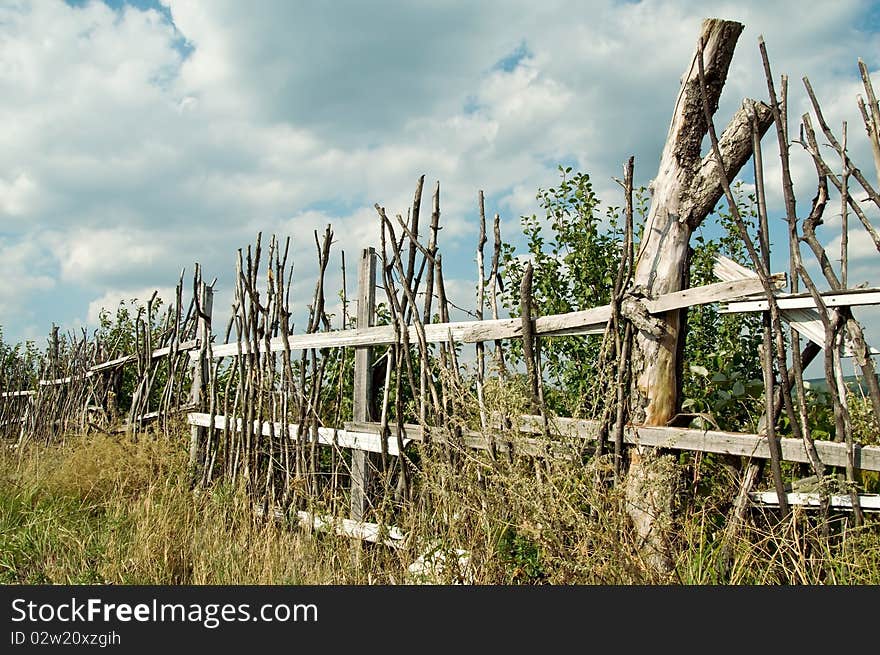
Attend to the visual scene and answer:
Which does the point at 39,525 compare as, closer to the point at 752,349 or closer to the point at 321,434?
the point at 321,434

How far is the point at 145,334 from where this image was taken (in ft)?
25.1

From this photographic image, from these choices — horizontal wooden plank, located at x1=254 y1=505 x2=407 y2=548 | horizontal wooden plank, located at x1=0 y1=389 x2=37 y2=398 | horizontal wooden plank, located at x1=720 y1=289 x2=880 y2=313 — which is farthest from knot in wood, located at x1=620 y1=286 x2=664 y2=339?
horizontal wooden plank, located at x1=0 y1=389 x2=37 y2=398

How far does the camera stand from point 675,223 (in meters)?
3.04

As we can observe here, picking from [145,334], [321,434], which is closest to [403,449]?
[321,434]

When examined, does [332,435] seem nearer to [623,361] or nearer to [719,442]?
[623,361]

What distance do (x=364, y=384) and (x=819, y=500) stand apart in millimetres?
2598

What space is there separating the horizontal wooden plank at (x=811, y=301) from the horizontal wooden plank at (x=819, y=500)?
0.69 meters

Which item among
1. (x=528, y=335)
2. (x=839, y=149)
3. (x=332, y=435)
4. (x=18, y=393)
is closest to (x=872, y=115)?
(x=839, y=149)

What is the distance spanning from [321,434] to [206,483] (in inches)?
70.6

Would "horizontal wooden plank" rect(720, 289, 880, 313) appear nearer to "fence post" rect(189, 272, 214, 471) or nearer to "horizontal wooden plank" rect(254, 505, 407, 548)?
"horizontal wooden plank" rect(254, 505, 407, 548)

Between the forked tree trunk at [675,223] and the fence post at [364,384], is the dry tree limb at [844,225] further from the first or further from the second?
the fence post at [364,384]

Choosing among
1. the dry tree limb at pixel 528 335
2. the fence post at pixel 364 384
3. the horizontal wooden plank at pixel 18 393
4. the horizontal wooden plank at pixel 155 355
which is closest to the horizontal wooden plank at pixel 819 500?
the dry tree limb at pixel 528 335

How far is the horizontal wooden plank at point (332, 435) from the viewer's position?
4.29 meters

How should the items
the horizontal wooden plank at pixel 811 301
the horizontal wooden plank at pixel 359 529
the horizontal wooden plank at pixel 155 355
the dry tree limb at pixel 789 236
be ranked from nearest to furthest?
1. the horizontal wooden plank at pixel 811 301
2. the dry tree limb at pixel 789 236
3. the horizontal wooden plank at pixel 359 529
4. the horizontal wooden plank at pixel 155 355
